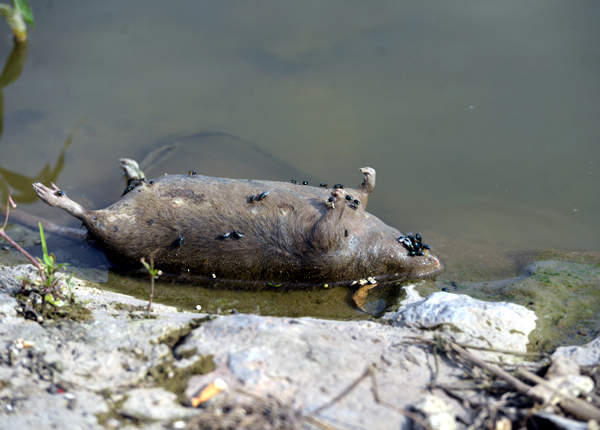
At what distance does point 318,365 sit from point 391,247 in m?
2.95

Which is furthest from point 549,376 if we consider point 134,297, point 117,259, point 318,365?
point 117,259

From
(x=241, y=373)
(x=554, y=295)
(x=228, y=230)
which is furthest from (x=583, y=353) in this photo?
(x=228, y=230)

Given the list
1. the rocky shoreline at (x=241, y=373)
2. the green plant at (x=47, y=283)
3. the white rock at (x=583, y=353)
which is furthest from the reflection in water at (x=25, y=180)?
the white rock at (x=583, y=353)

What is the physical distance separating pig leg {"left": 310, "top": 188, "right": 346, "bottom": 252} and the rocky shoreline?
1.55 metres

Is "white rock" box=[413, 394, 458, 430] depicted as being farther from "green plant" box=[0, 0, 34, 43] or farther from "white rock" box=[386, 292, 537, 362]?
"green plant" box=[0, 0, 34, 43]

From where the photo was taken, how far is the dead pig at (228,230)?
4.99 meters

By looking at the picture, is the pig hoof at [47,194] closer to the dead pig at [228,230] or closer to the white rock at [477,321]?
the dead pig at [228,230]

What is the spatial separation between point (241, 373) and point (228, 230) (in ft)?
8.36

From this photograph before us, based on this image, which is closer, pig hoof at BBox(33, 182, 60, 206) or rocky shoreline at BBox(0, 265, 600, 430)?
rocky shoreline at BBox(0, 265, 600, 430)

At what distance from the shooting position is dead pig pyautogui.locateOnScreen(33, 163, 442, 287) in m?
4.99

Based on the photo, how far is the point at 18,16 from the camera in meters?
8.52

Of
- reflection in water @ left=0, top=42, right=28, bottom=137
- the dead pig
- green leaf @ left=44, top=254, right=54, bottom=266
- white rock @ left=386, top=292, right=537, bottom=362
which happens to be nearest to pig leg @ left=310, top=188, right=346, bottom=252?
the dead pig

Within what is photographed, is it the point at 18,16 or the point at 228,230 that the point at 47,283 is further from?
the point at 18,16

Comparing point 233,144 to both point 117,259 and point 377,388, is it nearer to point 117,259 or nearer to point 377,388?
point 117,259
